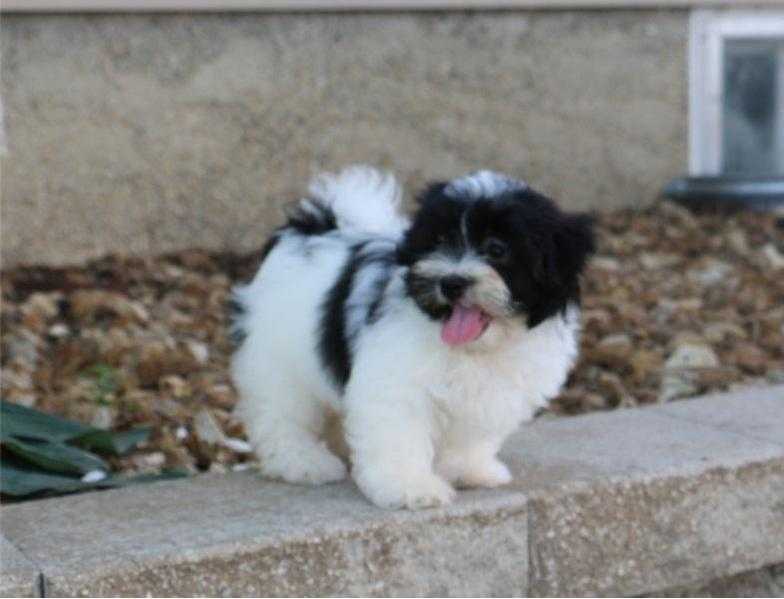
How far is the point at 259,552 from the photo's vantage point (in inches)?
132

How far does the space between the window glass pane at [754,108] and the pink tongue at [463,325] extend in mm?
4566

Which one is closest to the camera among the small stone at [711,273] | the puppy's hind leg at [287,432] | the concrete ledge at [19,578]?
the concrete ledge at [19,578]

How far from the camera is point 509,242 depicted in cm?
350

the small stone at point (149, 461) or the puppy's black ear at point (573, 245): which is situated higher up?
the puppy's black ear at point (573, 245)

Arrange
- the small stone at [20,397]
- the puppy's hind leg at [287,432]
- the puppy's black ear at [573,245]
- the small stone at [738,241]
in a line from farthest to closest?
the small stone at [738,241]
the small stone at [20,397]
the puppy's hind leg at [287,432]
the puppy's black ear at [573,245]

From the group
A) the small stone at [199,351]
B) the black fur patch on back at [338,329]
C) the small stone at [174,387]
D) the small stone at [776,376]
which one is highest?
the black fur patch on back at [338,329]

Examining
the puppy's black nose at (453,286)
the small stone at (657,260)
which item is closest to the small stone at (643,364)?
the small stone at (657,260)

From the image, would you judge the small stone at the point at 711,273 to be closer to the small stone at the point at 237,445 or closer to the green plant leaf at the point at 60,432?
the small stone at the point at 237,445

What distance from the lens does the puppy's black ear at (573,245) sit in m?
3.60

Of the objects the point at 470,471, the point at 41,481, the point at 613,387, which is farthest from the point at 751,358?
the point at 41,481

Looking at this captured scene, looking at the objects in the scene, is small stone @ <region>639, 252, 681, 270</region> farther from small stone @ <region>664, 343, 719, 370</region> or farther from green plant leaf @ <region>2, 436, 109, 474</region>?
green plant leaf @ <region>2, 436, 109, 474</region>

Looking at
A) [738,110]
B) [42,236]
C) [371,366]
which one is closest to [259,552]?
[371,366]

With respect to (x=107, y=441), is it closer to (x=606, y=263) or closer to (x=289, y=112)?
(x=289, y=112)

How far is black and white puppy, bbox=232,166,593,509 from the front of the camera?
3.51m
